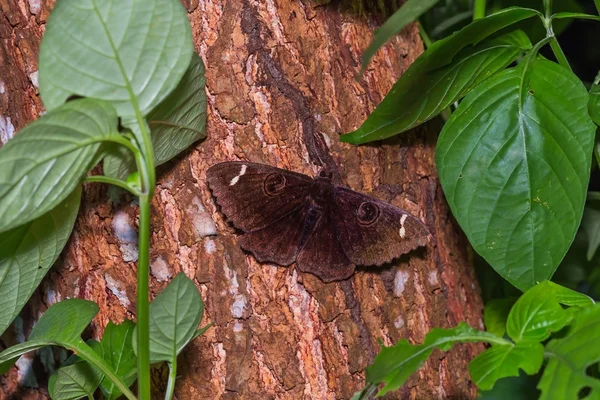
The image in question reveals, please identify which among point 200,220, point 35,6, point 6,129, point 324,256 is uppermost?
point 35,6

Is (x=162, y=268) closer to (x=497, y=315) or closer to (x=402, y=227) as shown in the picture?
(x=402, y=227)

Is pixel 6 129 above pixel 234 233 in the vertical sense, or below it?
above

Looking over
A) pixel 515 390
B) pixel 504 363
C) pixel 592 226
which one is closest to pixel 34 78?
pixel 504 363

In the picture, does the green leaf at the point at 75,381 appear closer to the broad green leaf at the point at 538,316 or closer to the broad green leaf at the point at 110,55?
the broad green leaf at the point at 110,55

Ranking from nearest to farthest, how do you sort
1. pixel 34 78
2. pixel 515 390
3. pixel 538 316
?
pixel 538 316, pixel 34 78, pixel 515 390

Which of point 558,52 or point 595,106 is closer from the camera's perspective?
point 595,106

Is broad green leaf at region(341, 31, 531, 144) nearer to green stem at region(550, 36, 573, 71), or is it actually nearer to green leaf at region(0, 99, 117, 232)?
green stem at region(550, 36, 573, 71)

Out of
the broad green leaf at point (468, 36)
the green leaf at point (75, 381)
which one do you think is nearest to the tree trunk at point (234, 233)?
the green leaf at point (75, 381)

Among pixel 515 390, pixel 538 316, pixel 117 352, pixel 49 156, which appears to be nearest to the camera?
pixel 49 156
